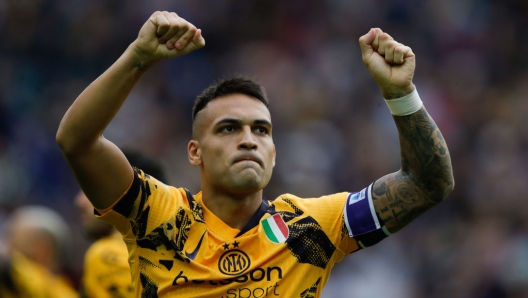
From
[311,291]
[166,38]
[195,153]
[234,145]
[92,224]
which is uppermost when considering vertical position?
[166,38]

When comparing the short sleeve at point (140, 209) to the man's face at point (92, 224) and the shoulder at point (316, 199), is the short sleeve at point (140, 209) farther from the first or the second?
the man's face at point (92, 224)

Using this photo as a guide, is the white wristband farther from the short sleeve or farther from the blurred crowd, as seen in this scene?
the blurred crowd

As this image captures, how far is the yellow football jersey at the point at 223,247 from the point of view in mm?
4051

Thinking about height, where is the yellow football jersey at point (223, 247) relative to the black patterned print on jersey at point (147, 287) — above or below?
above

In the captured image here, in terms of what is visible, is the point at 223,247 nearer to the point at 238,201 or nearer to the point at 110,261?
the point at 238,201

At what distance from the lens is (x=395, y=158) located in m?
11.2

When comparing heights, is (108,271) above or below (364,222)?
below

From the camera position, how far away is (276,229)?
427cm

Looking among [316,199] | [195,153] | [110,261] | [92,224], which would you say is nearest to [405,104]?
[316,199]

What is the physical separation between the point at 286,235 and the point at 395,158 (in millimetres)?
7168

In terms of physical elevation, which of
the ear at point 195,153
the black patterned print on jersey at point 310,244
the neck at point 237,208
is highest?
the ear at point 195,153

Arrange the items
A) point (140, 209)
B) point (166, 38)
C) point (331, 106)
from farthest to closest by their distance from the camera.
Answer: point (331, 106), point (140, 209), point (166, 38)

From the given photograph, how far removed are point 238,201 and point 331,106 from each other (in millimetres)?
7802

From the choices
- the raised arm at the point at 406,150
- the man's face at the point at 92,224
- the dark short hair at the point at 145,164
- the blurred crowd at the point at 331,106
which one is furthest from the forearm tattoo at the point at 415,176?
the blurred crowd at the point at 331,106
